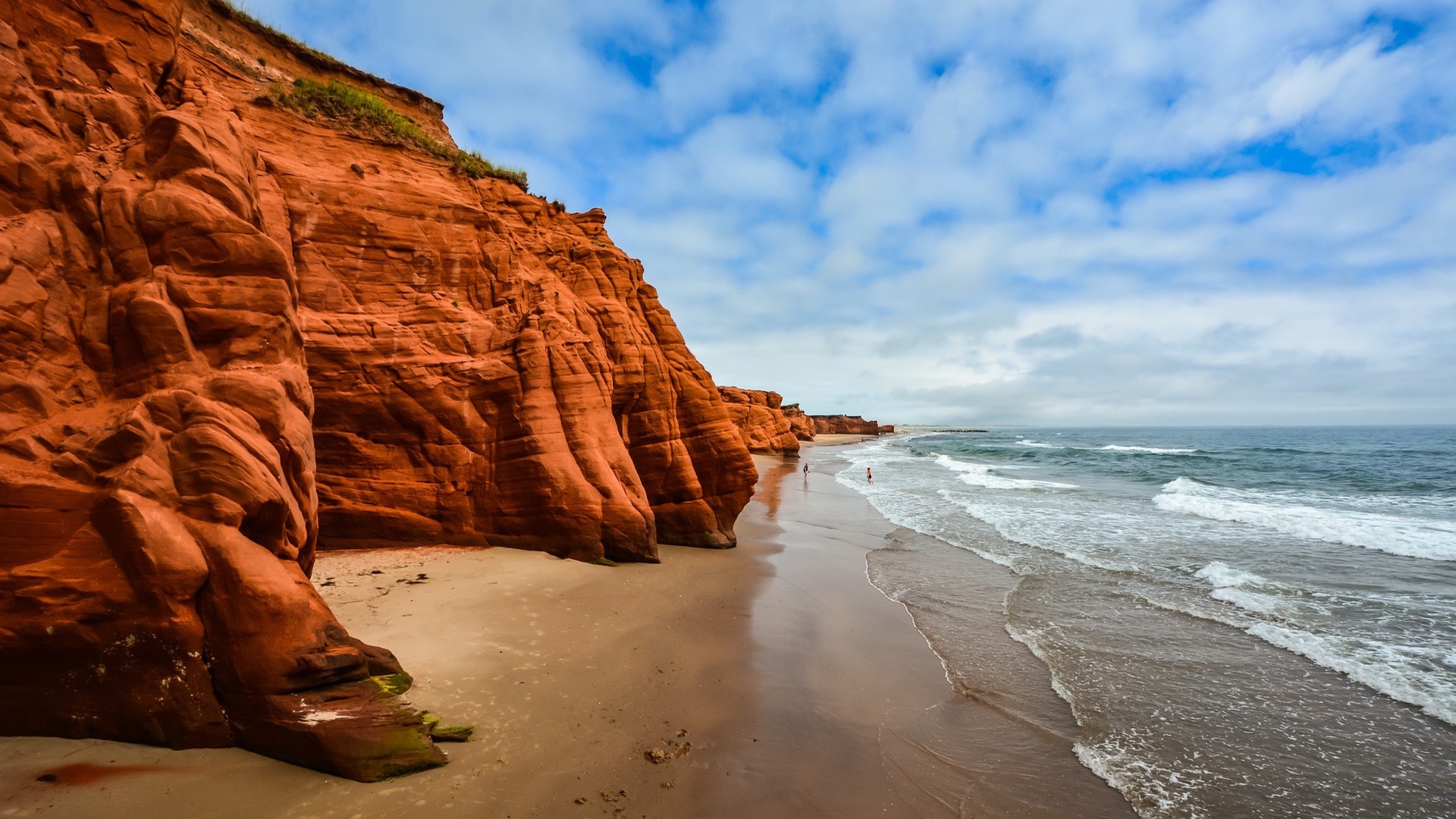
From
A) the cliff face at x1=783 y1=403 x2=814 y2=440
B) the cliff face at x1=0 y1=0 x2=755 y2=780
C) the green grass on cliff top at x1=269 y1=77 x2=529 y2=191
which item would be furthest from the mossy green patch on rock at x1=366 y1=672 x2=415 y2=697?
the cliff face at x1=783 y1=403 x2=814 y2=440

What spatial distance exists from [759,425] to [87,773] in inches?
2384

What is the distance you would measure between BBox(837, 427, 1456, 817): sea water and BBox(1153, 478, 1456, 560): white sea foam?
141 mm

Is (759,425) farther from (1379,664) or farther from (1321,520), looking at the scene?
(1379,664)

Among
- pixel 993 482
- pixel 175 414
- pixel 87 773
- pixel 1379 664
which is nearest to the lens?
pixel 87 773

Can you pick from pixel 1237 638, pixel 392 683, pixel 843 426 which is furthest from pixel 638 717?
pixel 843 426

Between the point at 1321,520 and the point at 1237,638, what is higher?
the point at 1321,520

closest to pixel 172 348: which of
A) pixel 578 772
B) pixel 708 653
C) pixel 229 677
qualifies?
pixel 229 677

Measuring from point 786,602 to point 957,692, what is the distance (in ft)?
13.8

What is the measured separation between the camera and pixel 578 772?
18.8ft

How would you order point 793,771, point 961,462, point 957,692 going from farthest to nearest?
point 961,462, point 957,692, point 793,771

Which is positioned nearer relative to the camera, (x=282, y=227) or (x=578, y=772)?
(x=578, y=772)

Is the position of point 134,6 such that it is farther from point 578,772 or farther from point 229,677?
point 578,772

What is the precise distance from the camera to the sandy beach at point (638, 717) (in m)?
4.83

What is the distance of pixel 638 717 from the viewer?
6.95 m
